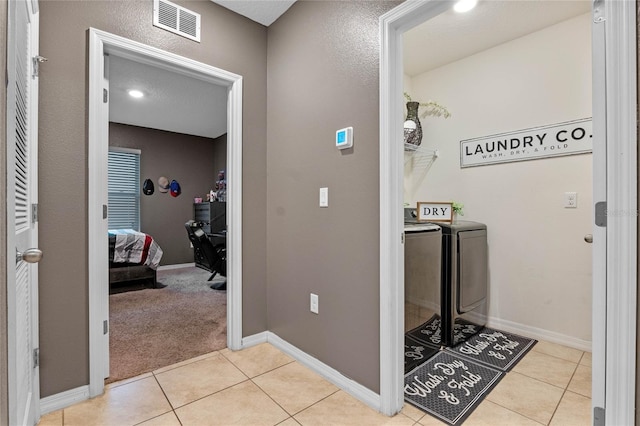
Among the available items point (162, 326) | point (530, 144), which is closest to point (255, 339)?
point (162, 326)

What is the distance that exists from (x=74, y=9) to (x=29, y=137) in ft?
2.50

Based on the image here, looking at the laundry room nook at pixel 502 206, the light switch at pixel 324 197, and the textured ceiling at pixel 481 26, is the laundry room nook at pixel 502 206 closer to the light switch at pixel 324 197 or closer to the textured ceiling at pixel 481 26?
the textured ceiling at pixel 481 26

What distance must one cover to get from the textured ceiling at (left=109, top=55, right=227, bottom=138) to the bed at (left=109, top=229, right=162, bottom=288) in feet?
5.98

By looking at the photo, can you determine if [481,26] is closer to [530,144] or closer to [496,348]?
[530,144]

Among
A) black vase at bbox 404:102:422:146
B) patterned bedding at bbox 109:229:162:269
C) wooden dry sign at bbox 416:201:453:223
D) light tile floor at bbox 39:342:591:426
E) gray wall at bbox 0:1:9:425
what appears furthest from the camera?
patterned bedding at bbox 109:229:162:269

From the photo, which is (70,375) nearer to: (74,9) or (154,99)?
(74,9)

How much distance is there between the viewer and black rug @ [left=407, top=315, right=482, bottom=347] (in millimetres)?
2123

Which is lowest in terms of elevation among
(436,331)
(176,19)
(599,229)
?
(436,331)

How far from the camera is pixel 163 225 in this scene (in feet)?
19.0

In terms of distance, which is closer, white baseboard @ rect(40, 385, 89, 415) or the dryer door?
white baseboard @ rect(40, 385, 89, 415)

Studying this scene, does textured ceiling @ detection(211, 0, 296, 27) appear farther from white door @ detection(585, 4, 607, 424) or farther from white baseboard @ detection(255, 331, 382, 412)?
white baseboard @ detection(255, 331, 382, 412)

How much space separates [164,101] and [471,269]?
425 centimetres

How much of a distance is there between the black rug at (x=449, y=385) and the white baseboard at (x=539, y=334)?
786mm

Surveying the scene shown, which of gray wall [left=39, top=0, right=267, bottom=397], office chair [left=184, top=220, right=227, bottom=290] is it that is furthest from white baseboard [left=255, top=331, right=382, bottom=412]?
office chair [left=184, top=220, right=227, bottom=290]
